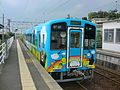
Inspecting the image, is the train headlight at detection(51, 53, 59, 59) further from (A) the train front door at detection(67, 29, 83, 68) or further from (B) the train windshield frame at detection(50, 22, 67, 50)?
(A) the train front door at detection(67, 29, 83, 68)

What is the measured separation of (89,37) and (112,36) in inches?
508

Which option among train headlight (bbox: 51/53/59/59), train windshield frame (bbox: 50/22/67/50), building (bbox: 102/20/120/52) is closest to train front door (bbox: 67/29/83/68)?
train windshield frame (bbox: 50/22/67/50)

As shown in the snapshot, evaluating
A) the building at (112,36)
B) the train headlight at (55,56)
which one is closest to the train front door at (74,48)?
the train headlight at (55,56)

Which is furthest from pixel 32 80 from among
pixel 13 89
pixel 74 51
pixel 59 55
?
pixel 74 51

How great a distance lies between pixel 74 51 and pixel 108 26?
14.7m

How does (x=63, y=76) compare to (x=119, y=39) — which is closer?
(x=63, y=76)

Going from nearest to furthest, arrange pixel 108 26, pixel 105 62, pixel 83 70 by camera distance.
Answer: pixel 83 70, pixel 105 62, pixel 108 26

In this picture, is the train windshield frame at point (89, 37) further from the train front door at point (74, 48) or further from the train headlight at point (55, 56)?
the train headlight at point (55, 56)

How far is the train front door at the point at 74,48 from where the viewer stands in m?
7.22

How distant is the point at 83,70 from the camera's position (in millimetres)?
7613

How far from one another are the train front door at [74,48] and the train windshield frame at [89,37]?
303mm

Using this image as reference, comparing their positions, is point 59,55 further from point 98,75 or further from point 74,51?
point 98,75

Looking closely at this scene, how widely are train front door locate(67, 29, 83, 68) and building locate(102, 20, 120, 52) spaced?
1224 centimetres

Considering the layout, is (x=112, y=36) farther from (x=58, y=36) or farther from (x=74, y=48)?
(x=58, y=36)
